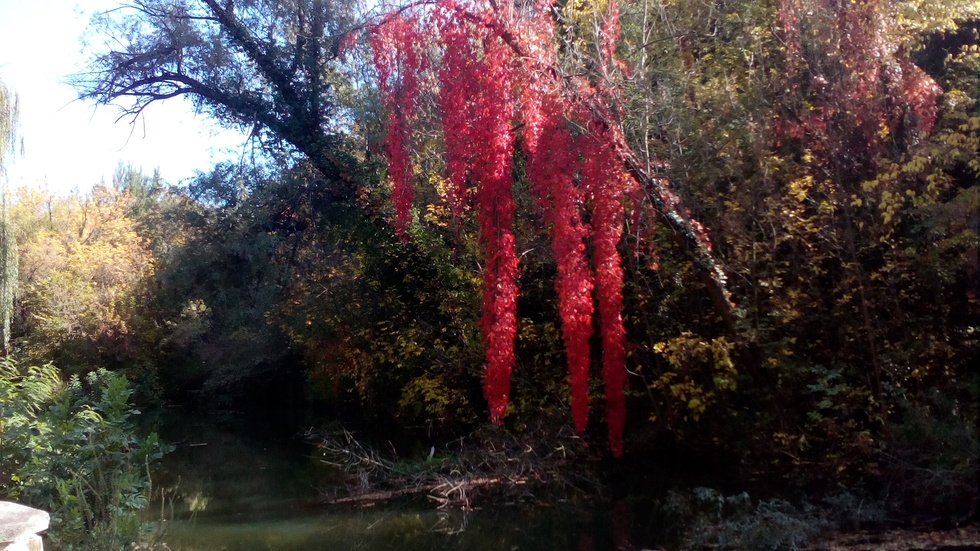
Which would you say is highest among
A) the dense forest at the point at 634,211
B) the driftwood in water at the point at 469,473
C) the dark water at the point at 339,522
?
the dense forest at the point at 634,211

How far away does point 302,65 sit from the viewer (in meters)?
17.0

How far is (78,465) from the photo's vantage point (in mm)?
7348

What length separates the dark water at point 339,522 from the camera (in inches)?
421

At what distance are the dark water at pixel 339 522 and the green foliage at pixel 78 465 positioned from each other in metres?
0.67

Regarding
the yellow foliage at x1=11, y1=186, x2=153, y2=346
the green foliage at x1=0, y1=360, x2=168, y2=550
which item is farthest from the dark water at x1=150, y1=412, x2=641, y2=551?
the yellow foliage at x1=11, y1=186, x2=153, y2=346

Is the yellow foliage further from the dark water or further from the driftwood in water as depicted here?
the driftwood in water

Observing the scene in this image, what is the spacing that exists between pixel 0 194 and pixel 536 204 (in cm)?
1039

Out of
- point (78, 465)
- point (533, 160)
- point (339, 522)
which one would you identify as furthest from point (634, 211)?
point (78, 465)

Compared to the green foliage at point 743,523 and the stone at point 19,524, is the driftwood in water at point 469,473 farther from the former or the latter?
the stone at point 19,524

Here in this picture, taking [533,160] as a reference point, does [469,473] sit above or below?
below

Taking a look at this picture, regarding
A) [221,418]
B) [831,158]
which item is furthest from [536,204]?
[221,418]

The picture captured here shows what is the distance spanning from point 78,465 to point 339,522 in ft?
17.4

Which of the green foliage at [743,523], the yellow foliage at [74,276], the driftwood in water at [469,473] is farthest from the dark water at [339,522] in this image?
the yellow foliage at [74,276]

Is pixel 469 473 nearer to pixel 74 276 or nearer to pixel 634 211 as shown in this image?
pixel 634 211
